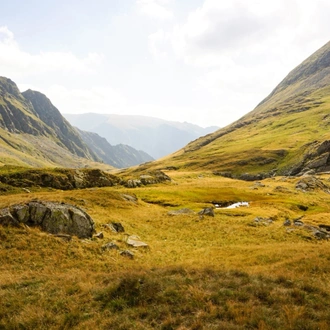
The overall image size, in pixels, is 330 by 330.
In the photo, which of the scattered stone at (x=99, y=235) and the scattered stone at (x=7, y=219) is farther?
the scattered stone at (x=99, y=235)

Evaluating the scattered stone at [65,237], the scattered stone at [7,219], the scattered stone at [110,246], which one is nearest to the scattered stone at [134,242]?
the scattered stone at [110,246]

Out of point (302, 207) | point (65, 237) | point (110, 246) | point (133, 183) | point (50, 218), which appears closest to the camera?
point (65, 237)

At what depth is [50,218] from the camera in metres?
27.9

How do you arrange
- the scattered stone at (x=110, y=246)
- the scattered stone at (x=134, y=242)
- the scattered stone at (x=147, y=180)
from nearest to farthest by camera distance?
the scattered stone at (x=110, y=246) → the scattered stone at (x=134, y=242) → the scattered stone at (x=147, y=180)

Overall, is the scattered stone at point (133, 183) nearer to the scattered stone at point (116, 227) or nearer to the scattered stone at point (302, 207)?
the scattered stone at point (302, 207)

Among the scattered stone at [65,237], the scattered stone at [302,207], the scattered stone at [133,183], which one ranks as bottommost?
the scattered stone at [302,207]

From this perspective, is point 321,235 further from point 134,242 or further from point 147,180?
point 147,180

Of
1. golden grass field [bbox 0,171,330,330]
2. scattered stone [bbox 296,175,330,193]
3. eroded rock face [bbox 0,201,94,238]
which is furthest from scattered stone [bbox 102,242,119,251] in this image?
scattered stone [bbox 296,175,330,193]

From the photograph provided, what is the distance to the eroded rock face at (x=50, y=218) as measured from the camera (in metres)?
27.1

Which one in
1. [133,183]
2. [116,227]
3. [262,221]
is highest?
[133,183]

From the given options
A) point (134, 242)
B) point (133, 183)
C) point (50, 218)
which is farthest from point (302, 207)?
point (50, 218)

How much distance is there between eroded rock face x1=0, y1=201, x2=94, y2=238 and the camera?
Result: 88.9 ft

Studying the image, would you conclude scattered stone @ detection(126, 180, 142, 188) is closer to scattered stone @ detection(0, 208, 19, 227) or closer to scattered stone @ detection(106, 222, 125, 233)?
scattered stone @ detection(106, 222, 125, 233)

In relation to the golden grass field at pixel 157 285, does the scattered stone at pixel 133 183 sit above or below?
above
